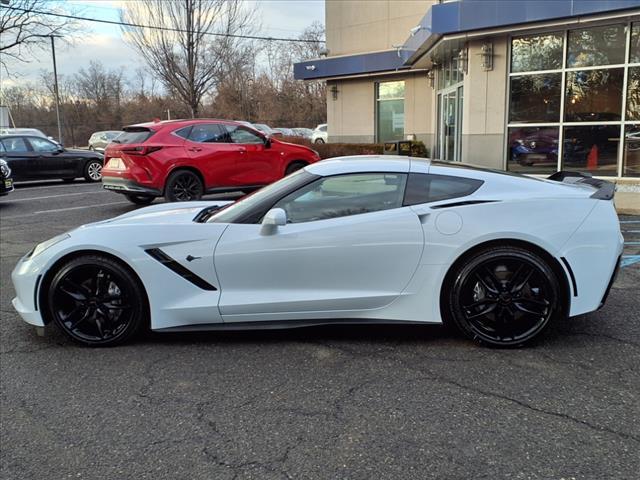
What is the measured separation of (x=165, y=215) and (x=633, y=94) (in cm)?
938

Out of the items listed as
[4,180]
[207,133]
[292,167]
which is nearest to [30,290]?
[207,133]

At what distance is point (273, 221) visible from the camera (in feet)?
12.8

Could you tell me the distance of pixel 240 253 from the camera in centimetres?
398

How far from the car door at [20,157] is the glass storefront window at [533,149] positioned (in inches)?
490

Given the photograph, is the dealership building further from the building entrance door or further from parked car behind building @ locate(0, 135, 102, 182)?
parked car behind building @ locate(0, 135, 102, 182)

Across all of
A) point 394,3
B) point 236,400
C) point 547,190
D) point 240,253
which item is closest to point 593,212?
point 547,190

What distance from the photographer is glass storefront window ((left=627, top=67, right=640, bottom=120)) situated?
10.3 metres

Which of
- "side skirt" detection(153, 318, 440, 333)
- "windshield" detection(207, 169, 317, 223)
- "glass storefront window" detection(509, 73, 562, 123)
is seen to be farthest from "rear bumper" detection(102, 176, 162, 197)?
"glass storefront window" detection(509, 73, 562, 123)

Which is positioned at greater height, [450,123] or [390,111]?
[390,111]

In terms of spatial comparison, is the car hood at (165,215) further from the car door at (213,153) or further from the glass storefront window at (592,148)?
the glass storefront window at (592,148)

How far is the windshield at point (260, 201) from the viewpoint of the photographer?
13.6 ft

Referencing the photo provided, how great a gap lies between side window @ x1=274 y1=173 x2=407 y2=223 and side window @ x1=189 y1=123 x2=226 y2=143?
270 inches

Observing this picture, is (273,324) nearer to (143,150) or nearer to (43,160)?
(143,150)

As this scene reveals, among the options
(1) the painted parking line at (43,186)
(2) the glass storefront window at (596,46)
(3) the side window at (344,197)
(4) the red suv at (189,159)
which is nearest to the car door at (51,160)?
(1) the painted parking line at (43,186)
